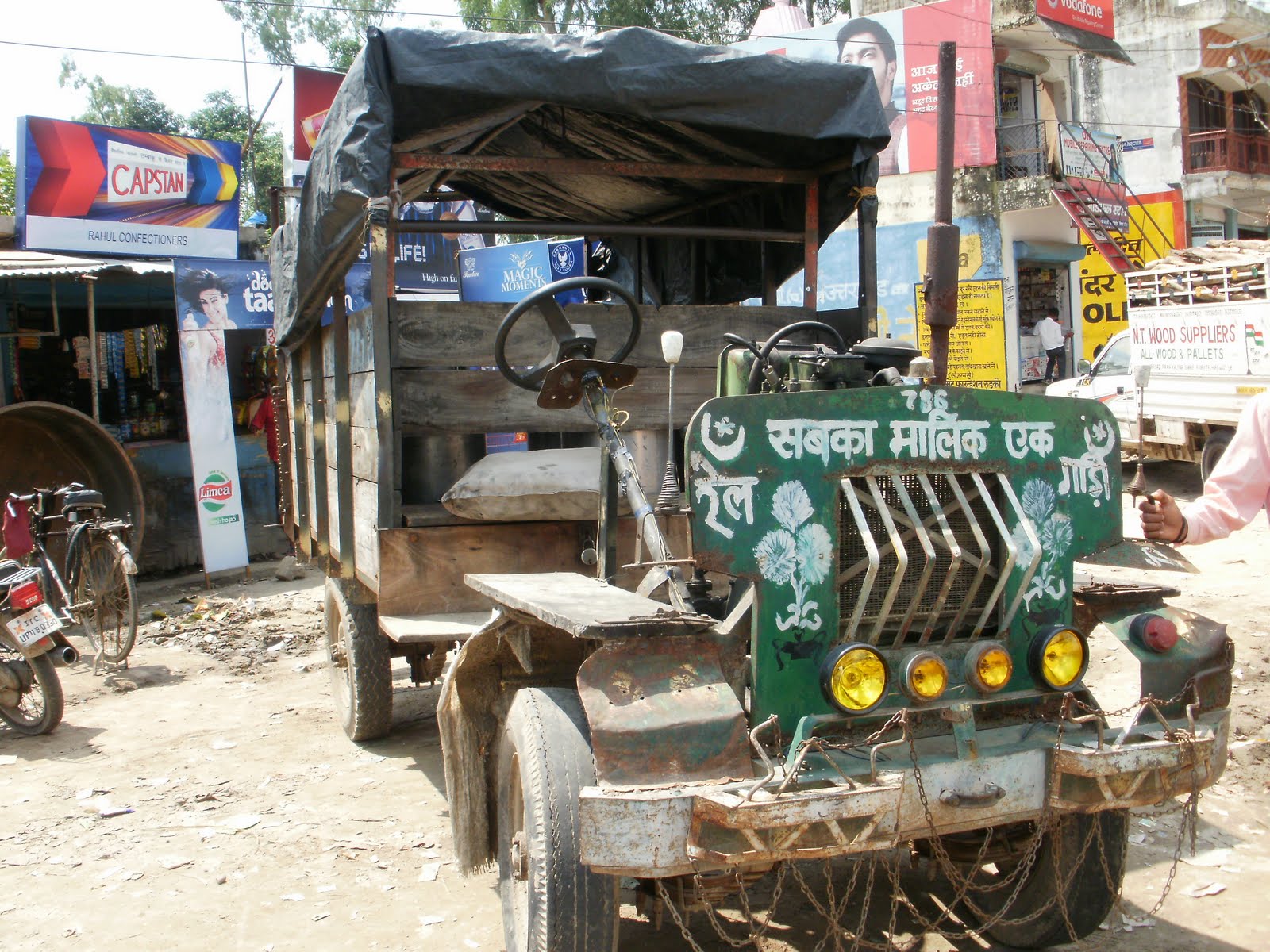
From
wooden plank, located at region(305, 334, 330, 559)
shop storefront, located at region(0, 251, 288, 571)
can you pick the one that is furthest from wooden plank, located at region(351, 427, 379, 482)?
shop storefront, located at region(0, 251, 288, 571)

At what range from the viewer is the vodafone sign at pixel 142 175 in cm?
1198

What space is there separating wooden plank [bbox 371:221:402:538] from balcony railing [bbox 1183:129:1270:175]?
79.1 ft

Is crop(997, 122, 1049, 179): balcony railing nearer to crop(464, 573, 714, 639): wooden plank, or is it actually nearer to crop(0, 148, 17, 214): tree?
crop(0, 148, 17, 214): tree

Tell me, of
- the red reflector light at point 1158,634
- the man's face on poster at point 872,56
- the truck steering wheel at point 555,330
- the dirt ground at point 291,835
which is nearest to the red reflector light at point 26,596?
the dirt ground at point 291,835

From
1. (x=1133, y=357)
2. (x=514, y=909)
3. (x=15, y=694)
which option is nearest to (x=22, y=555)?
(x=15, y=694)

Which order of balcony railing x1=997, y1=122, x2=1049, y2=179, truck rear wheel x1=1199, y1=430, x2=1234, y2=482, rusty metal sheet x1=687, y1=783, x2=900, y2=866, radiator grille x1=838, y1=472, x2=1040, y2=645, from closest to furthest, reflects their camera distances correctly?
1. rusty metal sheet x1=687, y1=783, x2=900, y2=866
2. radiator grille x1=838, y1=472, x2=1040, y2=645
3. truck rear wheel x1=1199, y1=430, x2=1234, y2=482
4. balcony railing x1=997, y1=122, x2=1049, y2=179

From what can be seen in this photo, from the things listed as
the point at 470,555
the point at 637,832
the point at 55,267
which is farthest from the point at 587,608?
the point at 55,267

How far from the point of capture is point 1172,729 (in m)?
2.65

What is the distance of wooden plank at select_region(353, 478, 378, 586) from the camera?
427 cm

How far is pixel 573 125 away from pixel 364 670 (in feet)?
9.03

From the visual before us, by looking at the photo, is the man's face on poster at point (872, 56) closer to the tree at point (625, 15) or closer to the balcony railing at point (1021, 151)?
the balcony railing at point (1021, 151)

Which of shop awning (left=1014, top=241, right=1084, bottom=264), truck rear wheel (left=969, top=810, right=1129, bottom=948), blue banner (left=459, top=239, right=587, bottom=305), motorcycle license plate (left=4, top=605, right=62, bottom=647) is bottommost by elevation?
truck rear wheel (left=969, top=810, right=1129, bottom=948)

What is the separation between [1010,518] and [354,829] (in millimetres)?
2935

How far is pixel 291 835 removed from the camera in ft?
14.3
